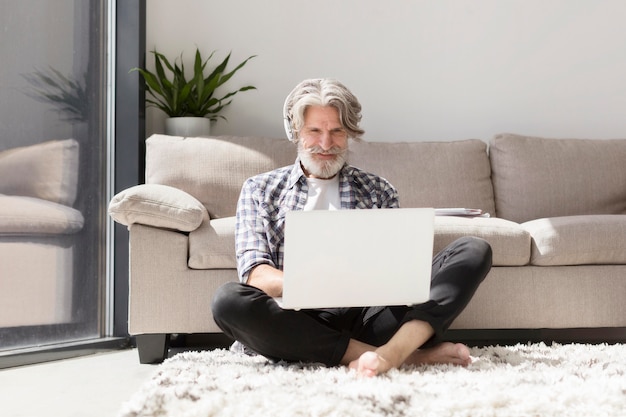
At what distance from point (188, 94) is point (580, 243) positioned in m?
1.85

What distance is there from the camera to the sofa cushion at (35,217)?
2.51 meters

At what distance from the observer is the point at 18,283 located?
8.46 ft

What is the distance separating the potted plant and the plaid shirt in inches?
49.4

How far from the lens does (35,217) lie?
265cm

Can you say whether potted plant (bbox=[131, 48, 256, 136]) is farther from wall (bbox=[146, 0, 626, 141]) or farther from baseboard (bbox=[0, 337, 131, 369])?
baseboard (bbox=[0, 337, 131, 369])

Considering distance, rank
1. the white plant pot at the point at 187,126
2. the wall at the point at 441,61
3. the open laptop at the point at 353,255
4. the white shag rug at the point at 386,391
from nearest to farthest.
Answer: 1. the white shag rug at the point at 386,391
2. the open laptop at the point at 353,255
3. the white plant pot at the point at 187,126
4. the wall at the point at 441,61

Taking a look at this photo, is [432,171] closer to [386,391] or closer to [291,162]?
[291,162]

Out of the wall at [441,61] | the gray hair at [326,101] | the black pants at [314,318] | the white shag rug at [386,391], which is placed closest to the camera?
the white shag rug at [386,391]

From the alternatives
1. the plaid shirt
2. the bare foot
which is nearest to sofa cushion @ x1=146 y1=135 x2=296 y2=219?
the plaid shirt

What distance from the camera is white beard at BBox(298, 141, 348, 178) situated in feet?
7.12

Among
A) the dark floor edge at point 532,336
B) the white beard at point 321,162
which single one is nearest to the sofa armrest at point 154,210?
the white beard at point 321,162

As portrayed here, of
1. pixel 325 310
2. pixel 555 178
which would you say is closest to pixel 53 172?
pixel 325 310

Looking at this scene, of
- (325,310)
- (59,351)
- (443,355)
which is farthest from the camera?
(59,351)

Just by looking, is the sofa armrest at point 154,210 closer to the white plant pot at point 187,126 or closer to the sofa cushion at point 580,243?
the white plant pot at point 187,126
